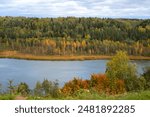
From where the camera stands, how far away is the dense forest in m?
76.3

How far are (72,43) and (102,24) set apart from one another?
1170 centimetres

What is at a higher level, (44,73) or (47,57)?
(44,73)

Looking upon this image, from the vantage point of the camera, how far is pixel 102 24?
297ft

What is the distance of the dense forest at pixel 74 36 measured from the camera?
76262 millimetres

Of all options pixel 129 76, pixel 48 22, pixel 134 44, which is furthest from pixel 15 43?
pixel 129 76

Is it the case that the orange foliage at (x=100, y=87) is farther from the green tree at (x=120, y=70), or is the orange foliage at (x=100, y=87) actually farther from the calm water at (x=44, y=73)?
the calm water at (x=44, y=73)

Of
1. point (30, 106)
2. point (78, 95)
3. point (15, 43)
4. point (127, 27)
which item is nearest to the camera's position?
point (30, 106)

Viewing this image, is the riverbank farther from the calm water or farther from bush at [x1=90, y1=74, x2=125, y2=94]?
bush at [x1=90, y1=74, x2=125, y2=94]

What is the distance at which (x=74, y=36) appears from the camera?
87.4 m

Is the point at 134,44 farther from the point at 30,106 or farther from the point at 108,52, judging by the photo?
the point at 30,106

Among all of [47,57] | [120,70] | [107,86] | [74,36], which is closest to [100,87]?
[107,86]

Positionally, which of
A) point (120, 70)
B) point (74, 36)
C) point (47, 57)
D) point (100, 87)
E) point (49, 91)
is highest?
point (100, 87)

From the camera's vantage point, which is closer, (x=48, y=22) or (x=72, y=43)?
(x=72, y=43)

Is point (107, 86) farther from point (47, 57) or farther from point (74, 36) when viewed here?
point (74, 36)
